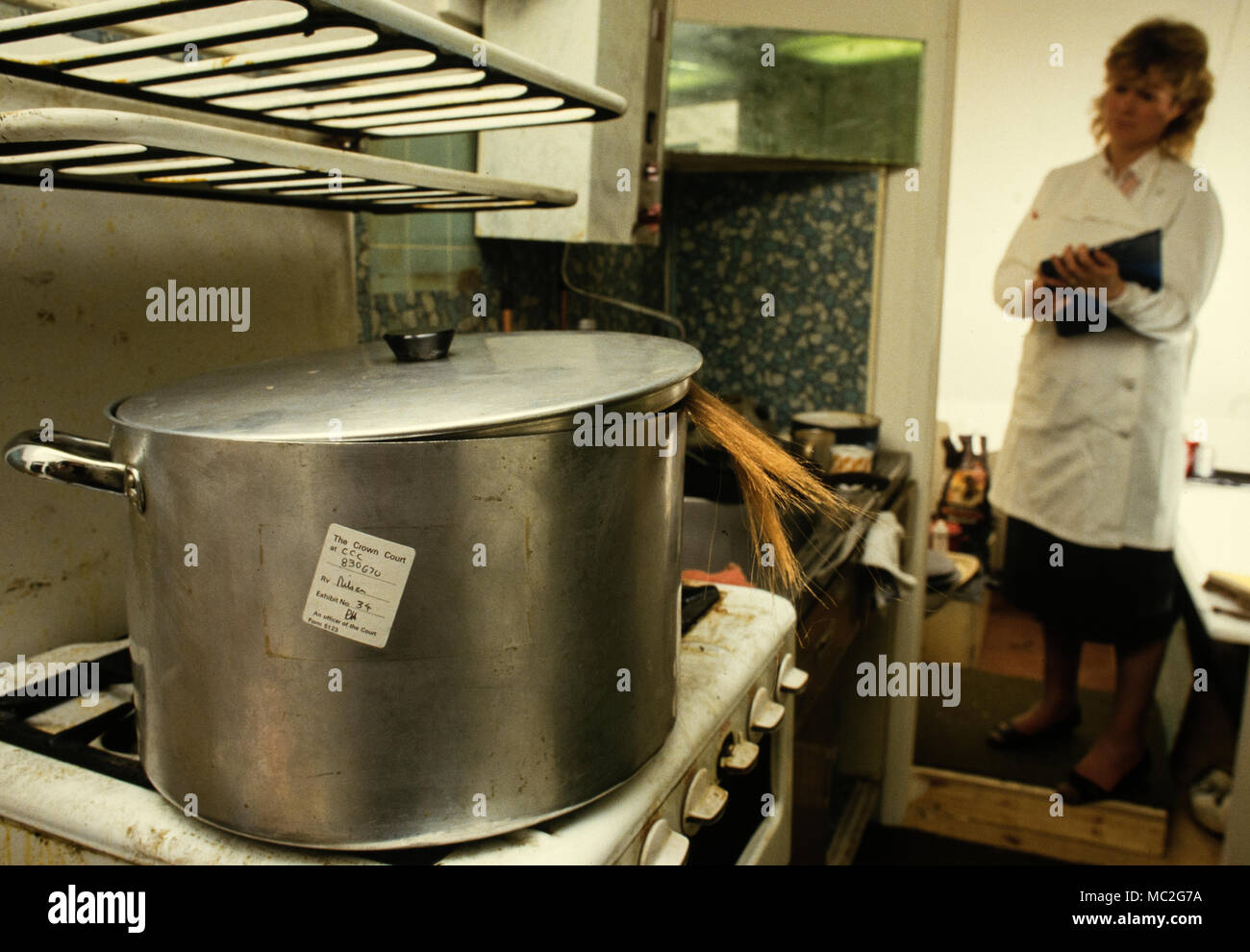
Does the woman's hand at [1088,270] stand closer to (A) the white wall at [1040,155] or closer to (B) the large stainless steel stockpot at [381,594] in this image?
(A) the white wall at [1040,155]

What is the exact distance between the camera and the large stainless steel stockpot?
1.88 ft

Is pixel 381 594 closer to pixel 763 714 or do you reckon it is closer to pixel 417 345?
pixel 417 345

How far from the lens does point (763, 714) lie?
104 centimetres

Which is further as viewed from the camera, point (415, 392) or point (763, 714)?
point (763, 714)

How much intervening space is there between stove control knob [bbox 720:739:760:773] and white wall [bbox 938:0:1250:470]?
227cm

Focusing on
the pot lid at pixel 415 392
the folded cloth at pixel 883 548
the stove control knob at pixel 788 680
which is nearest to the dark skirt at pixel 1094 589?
the folded cloth at pixel 883 548

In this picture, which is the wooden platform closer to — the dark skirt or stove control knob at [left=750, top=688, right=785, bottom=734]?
the dark skirt

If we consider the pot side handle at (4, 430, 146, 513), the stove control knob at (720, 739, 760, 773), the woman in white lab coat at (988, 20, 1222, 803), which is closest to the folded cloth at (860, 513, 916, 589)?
the stove control knob at (720, 739, 760, 773)

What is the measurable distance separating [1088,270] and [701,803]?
2.20 metres

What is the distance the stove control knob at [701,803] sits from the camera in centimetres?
83

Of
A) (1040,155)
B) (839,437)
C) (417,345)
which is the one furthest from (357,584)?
(1040,155)

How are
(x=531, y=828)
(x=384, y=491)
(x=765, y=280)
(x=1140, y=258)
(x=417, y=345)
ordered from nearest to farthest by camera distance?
(x=384, y=491) → (x=531, y=828) → (x=417, y=345) → (x=1140, y=258) → (x=765, y=280)
